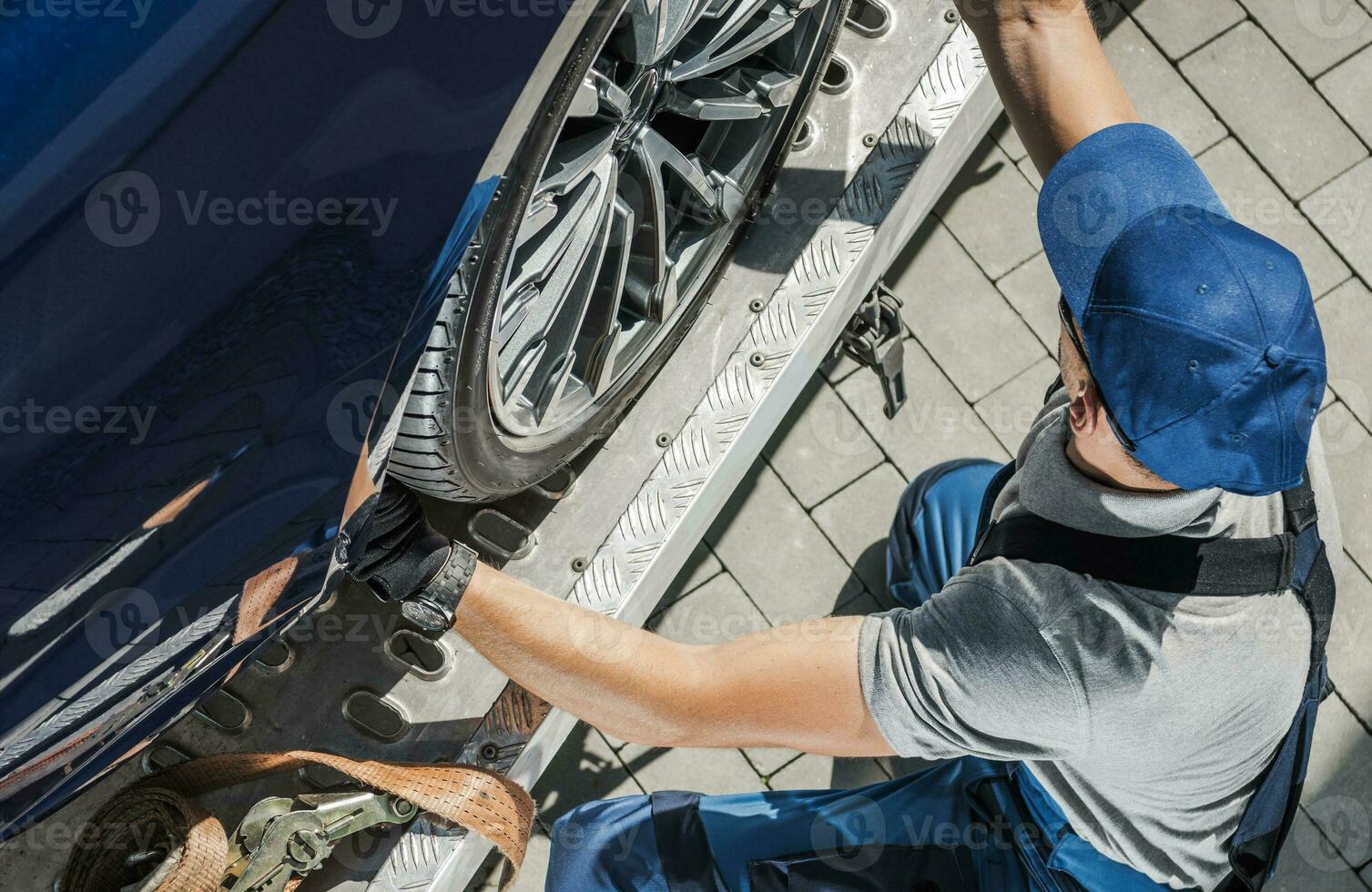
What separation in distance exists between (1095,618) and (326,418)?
3.35ft

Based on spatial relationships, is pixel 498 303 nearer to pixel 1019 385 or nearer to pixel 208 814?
pixel 208 814

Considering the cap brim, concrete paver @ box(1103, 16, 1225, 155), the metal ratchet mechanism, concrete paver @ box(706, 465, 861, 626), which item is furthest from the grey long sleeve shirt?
concrete paver @ box(1103, 16, 1225, 155)

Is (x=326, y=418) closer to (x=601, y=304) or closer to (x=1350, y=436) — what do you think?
(x=601, y=304)

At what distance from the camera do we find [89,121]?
4.59 feet

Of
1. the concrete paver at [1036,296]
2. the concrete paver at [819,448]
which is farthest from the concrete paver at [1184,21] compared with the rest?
the concrete paver at [819,448]

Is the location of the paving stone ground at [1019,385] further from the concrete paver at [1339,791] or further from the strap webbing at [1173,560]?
the strap webbing at [1173,560]

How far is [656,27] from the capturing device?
1976 mm

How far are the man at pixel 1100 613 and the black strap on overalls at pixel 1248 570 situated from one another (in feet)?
0.04

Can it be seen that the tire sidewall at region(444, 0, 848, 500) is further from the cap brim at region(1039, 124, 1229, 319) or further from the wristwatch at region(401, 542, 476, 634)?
the cap brim at region(1039, 124, 1229, 319)

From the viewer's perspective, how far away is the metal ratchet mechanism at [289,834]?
2131 mm

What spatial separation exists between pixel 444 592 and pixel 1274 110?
264 centimetres

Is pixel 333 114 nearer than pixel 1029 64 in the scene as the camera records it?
Yes

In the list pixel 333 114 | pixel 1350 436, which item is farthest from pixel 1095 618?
pixel 1350 436

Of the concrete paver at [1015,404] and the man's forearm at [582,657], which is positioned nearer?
the man's forearm at [582,657]
